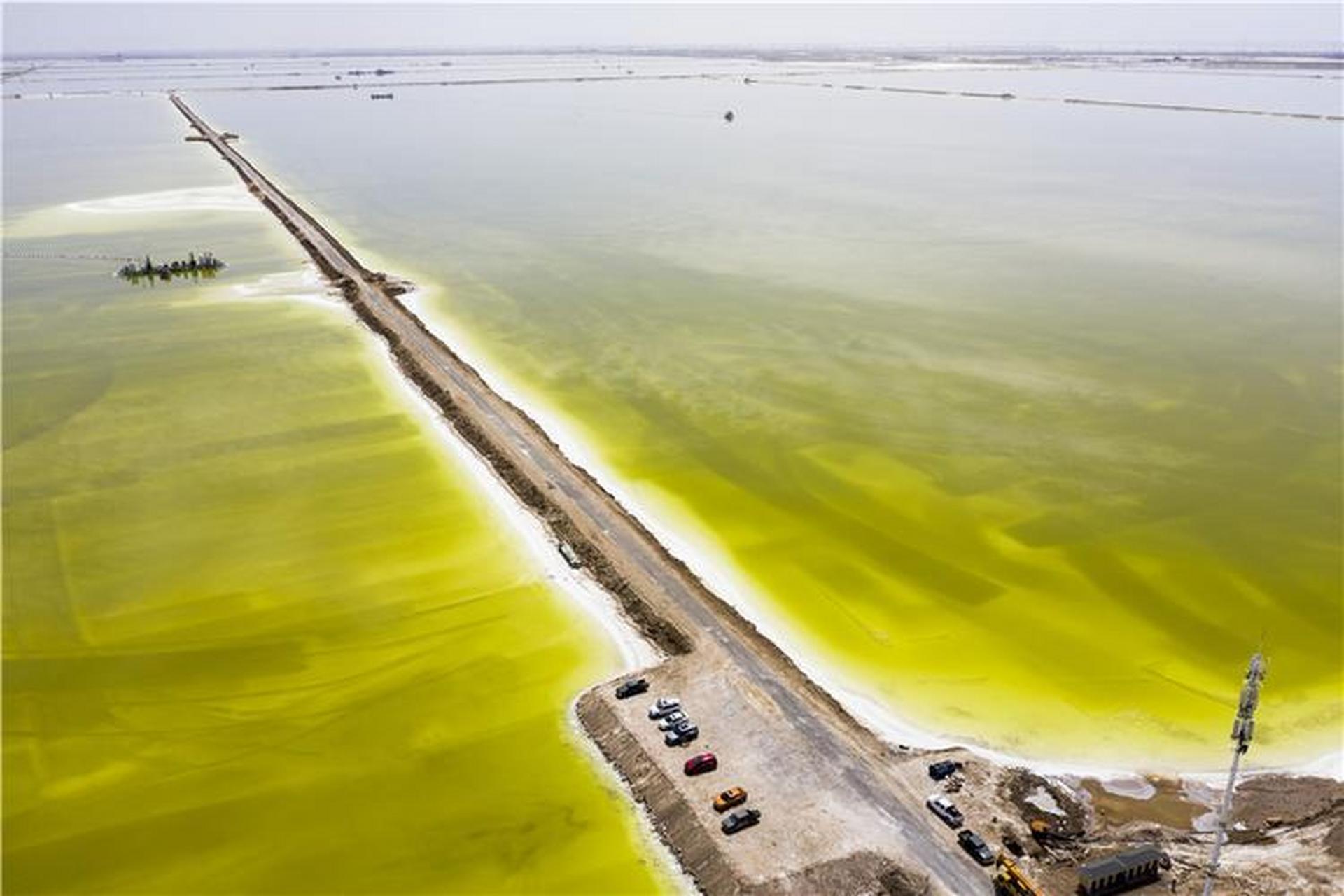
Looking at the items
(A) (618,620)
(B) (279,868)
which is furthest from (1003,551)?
(B) (279,868)

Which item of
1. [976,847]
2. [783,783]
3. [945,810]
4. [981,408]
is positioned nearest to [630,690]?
[783,783]

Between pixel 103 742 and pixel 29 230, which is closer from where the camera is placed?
pixel 103 742

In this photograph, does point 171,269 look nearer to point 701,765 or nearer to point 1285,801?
point 701,765

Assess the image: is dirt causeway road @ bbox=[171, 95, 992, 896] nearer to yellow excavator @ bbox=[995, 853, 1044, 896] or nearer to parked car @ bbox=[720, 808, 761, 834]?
parked car @ bbox=[720, 808, 761, 834]

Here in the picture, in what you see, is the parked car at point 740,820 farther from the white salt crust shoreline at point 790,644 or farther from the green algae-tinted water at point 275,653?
the white salt crust shoreline at point 790,644

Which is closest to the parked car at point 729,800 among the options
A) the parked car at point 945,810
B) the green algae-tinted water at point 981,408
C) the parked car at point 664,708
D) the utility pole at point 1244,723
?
the parked car at point 664,708

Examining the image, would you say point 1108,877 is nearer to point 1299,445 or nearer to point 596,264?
point 1299,445
